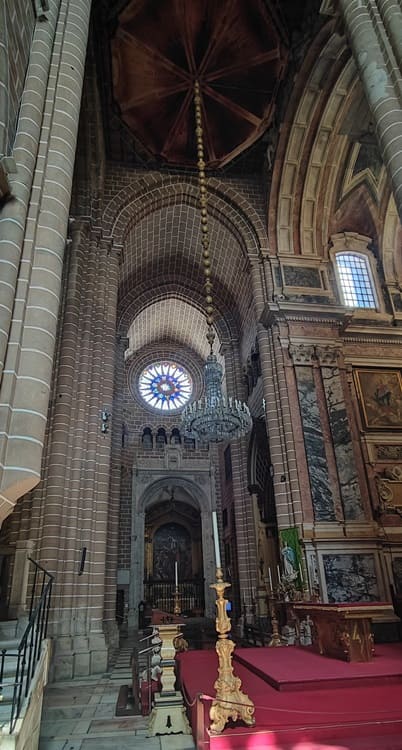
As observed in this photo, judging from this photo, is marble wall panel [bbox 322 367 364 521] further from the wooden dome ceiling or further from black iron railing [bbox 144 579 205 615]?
black iron railing [bbox 144 579 205 615]

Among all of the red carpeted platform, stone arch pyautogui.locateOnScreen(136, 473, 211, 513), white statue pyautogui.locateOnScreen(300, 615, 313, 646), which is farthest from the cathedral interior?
the red carpeted platform

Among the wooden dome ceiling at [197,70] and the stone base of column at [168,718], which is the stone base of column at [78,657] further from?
the wooden dome ceiling at [197,70]

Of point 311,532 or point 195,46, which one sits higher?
point 195,46

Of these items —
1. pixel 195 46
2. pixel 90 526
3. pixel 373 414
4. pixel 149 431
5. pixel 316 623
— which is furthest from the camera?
pixel 149 431

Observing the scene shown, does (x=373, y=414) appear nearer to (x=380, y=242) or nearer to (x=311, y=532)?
(x=311, y=532)

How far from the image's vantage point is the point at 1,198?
4.25 meters

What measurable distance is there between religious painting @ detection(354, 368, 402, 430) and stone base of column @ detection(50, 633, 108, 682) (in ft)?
26.6

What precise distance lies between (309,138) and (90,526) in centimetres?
1184

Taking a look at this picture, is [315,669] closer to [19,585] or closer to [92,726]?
[92,726]

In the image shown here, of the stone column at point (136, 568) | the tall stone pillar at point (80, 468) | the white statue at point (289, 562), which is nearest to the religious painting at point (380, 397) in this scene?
the white statue at point (289, 562)

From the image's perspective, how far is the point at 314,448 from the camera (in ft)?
37.2

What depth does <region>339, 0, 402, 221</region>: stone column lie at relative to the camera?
20.0 ft

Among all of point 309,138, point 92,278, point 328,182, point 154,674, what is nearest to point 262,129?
point 309,138

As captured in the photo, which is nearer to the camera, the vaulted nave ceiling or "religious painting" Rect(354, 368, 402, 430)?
the vaulted nave ceiling
